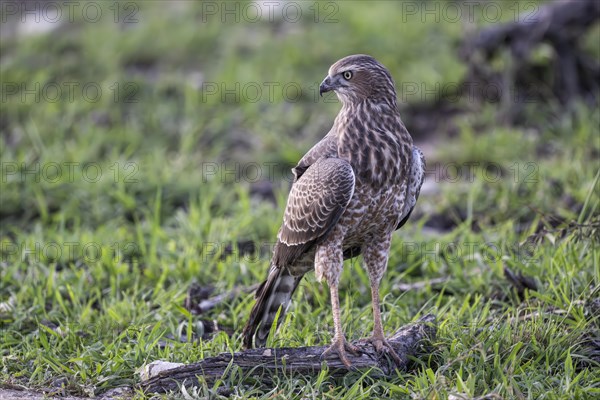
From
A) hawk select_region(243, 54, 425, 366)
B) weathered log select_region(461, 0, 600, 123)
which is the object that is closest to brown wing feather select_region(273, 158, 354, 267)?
hawk select_region(243, 54, 425, 366)

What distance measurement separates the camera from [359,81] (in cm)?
489

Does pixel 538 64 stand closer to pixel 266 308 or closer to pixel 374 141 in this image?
pixel 374 141

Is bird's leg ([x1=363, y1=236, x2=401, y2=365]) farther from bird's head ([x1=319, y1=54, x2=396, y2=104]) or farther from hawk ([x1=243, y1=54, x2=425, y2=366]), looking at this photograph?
bird's head ([x1=319, y1=54, x2=396, y2=104])

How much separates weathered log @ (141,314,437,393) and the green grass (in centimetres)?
7

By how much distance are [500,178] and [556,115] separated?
1.43 metres

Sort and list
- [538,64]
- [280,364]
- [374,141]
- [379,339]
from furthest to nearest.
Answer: [538,64]
[374,141]
[379,339]
[280,364]

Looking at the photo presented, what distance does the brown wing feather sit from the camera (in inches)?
178

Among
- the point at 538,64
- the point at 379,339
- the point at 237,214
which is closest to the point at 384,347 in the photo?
the point at 379,339

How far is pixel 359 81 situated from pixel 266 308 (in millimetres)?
1400

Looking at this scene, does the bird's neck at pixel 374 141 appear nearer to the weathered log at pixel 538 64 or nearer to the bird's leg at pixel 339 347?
the bird's leg at pixel 339 347

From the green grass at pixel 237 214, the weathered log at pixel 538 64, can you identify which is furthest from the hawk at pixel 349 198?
the weathered log at pixel 538 64

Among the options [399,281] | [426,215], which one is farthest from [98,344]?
[426,215]

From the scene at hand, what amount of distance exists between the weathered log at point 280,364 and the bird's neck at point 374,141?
878 millimetres

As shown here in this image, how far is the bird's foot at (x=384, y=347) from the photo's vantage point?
14.7ft
